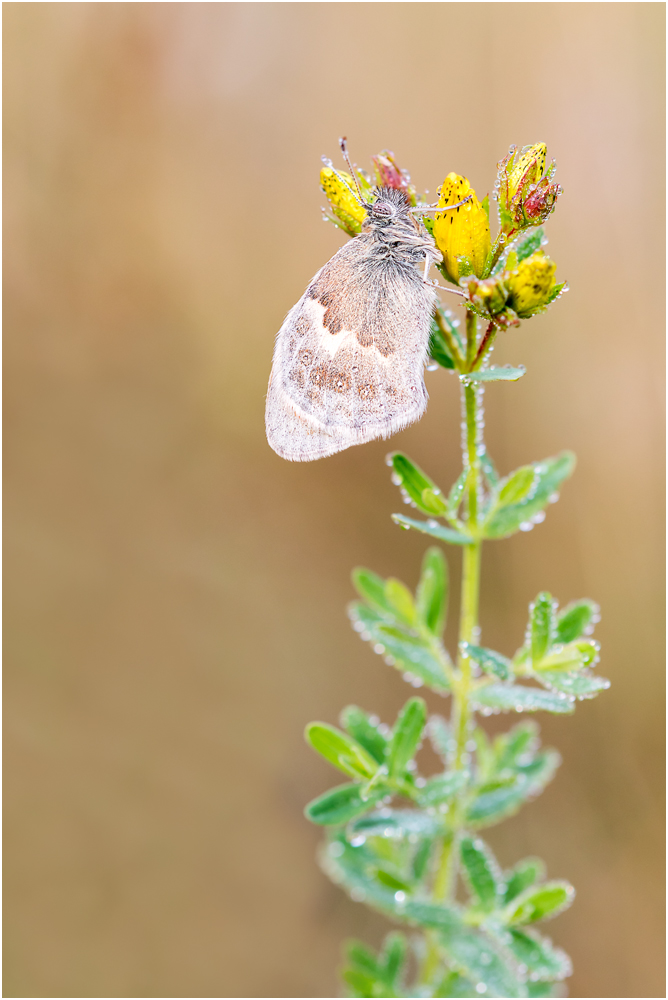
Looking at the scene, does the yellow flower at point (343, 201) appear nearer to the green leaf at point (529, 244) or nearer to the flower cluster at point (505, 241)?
the flower cluster at point (505, 241)

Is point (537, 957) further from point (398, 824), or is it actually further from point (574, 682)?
point (574, 682)

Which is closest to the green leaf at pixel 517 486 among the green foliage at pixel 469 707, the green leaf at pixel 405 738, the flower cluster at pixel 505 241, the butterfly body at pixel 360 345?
the green foliage at pixel 469 707

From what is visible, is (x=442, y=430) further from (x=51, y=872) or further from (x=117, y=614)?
(x=51, y=872)

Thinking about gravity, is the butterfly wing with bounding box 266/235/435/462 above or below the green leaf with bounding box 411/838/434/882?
above

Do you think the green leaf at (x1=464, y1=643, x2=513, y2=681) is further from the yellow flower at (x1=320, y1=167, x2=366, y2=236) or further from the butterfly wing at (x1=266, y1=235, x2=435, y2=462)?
the yellow flower at (x1=320, y1=167, x2=366, y2=236)

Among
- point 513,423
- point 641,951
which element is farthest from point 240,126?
point 641,951

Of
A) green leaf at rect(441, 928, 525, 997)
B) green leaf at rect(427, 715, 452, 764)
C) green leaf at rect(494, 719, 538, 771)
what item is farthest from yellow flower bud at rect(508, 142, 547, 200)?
green leaf at rect(441, 928, 525, 997)
